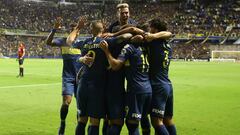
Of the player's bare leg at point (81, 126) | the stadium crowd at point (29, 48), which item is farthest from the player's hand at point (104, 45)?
the stadium crowd at point (29, 48)

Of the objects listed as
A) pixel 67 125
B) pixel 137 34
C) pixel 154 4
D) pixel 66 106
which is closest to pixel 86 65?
pixel 137 34

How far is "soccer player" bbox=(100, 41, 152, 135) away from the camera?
7.00m

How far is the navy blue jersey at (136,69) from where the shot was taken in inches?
277

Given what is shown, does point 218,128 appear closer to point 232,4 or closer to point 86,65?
point 86,65

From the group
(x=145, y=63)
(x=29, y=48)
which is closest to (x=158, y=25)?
(x=145, y=63)

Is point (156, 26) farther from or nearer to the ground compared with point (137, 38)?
farther from the ground

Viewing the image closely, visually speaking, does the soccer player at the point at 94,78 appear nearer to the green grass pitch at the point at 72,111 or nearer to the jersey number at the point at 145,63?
the jersey number at the point at 145,63

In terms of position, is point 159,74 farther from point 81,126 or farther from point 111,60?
point 81,126

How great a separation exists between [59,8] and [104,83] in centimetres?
8750

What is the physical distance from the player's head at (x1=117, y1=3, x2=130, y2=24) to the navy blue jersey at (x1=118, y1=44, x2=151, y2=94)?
653 mm

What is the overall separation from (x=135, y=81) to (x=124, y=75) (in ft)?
0.81

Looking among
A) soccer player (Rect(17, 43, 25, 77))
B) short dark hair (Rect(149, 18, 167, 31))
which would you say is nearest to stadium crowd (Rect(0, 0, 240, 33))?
soccer player (Rect(17, 43, 25, 77))

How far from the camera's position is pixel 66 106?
958cm

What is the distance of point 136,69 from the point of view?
7.12m
